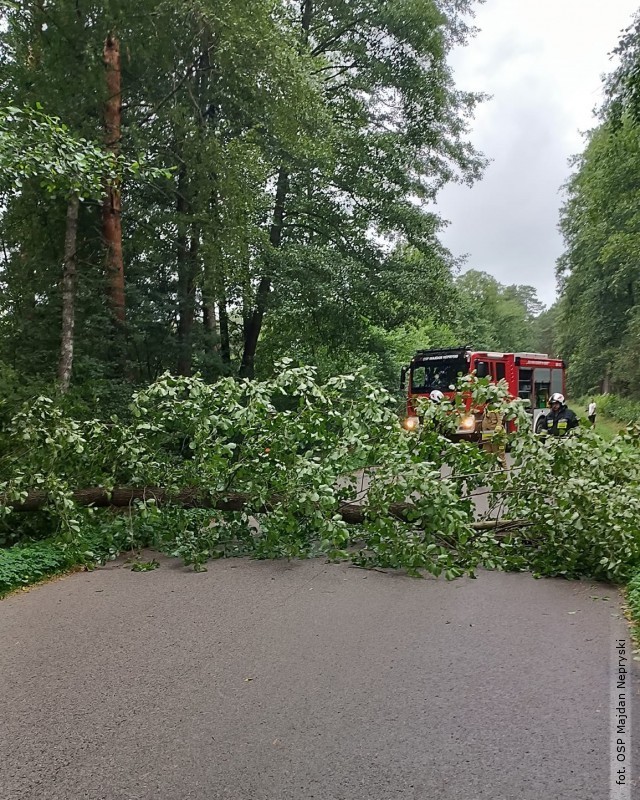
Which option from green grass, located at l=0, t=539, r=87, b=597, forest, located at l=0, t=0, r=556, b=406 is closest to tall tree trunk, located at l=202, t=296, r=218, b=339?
forest, located at l=0, t=0, r=556, b=406

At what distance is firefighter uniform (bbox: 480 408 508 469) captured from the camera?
6.88 m

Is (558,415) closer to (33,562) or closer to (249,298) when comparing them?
(33,562)

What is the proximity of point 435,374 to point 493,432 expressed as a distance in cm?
995

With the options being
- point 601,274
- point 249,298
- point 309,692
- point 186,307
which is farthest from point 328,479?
point 601,274

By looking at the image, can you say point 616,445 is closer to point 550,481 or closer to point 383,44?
point 550,481

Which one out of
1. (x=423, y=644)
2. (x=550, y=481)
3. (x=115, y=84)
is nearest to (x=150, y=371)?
(x=115, y=84)

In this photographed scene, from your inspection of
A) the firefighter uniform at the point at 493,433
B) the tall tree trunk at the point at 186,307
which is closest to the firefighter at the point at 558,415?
the firefighter uniform at the point at 493,433

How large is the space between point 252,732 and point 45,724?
1.16 meters

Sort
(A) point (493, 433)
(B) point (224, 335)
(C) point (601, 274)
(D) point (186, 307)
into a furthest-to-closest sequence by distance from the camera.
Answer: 1. (C) point (601, 274)
2. (B) point (224, 335)
3. (D) point (186, 307)
4. (A) point (493, 433)

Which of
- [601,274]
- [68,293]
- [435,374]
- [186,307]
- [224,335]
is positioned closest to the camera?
[68,293]

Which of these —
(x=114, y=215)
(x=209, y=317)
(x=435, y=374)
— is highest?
(x=114, y=215)

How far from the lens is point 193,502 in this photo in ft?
23.6

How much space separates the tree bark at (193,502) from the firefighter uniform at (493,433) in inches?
28.4

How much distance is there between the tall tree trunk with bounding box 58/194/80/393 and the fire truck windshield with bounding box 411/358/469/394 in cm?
946
